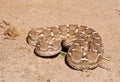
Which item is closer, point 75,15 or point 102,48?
point 102,48

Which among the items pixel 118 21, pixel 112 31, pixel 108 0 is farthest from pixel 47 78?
pixel 108 0

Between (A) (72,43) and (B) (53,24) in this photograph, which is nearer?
(A) (72,43)

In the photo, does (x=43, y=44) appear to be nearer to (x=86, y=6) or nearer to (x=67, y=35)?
(x=67, y=35)
